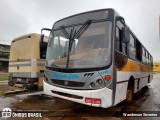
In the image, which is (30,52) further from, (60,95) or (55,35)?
(60,95)

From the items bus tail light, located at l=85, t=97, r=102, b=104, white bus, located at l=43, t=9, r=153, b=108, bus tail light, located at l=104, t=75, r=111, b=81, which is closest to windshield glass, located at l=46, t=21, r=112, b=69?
white bus, located at l=43, t=9, r=153, b=108

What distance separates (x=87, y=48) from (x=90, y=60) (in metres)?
0.47

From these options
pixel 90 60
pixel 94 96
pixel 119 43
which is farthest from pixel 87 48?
pixel 94 96

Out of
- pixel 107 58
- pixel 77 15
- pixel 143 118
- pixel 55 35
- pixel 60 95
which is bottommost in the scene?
pixel 143 118

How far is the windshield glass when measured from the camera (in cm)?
550

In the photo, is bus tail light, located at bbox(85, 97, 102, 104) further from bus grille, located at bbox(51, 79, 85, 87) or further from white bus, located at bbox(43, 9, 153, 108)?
bus grille, located at bbox(51, 79, 85, 87)

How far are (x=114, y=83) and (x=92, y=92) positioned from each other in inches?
26.8

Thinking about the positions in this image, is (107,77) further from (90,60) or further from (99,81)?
(90,60)

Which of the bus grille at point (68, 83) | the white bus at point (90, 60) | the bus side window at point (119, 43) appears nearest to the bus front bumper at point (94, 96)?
the white bus at point (90, 60)

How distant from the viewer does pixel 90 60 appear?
5539 mm

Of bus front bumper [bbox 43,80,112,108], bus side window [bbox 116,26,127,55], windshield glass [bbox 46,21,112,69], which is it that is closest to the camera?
bus front bumper [bbox 43,80,112,108]

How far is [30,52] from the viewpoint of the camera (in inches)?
336

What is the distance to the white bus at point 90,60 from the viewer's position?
5316mm

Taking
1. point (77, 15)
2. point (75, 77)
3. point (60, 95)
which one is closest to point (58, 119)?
point (60, 95)
